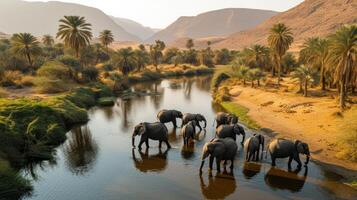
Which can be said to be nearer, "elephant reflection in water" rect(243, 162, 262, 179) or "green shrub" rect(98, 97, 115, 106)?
"elephant reflection in water" rect(243, 162, 262, 179)

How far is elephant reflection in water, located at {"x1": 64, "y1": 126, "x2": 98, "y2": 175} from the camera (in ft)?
82.9

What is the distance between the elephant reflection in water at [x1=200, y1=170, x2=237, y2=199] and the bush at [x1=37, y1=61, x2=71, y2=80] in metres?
41.9

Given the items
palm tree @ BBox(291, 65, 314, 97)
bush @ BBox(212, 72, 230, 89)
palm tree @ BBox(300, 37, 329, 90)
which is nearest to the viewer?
palm tree @ BBox(291, 65, 314, 97)

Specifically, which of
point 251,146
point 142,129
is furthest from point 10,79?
point 251,146

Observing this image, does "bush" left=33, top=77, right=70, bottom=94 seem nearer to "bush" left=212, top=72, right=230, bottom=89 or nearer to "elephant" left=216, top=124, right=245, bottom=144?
"bush" left=212, top=72, right=230, bottom=89

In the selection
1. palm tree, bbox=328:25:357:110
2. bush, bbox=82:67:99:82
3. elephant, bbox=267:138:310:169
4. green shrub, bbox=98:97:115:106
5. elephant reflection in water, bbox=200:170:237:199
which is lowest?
elephant reflection in water, bbox=200:170:237:199

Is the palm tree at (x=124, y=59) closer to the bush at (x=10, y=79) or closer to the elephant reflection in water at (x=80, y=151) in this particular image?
the bush at (x=10, y=79)

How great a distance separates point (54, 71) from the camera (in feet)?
191

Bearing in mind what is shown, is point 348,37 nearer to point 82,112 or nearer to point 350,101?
point 350,101

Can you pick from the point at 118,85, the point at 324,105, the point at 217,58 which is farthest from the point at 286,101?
the point at 217,58

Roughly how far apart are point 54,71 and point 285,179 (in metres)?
47.2

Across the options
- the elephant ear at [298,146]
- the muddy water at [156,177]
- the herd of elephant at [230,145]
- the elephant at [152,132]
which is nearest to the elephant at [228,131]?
the herd of elephant at [230,145]

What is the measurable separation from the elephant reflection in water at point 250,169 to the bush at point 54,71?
4170cm

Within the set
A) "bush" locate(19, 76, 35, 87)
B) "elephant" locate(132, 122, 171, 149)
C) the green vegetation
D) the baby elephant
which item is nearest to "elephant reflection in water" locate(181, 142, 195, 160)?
the baby elephant
